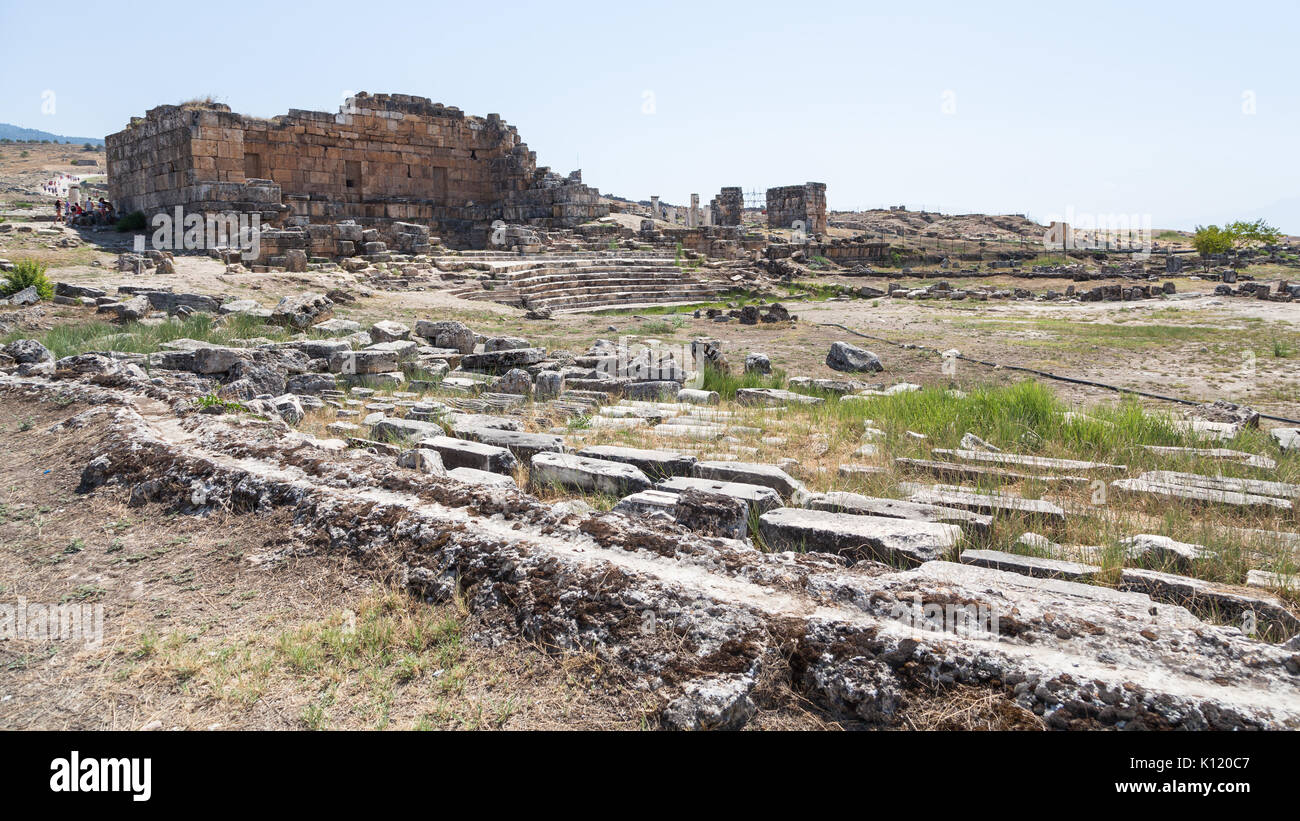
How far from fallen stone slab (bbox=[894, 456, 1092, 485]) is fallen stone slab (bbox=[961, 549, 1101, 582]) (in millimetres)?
Answer: 1813

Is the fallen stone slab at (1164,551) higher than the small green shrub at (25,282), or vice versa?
the small green shrub at (25,282)

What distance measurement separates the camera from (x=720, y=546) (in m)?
3.56

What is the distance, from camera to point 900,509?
4613mm

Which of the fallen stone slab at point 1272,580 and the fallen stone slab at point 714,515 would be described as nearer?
the fallen stone slab at point 1272,580

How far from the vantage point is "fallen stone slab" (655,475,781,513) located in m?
4.53

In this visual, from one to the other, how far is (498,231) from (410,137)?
229 inches

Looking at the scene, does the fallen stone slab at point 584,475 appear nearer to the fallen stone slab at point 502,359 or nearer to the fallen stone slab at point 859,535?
the fallen stone slab at point 859,535

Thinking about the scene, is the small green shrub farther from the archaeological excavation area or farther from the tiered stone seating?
the tiered stone seating

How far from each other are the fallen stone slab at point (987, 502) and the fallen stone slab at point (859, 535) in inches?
20.6

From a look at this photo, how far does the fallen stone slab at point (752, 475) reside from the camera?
505cm

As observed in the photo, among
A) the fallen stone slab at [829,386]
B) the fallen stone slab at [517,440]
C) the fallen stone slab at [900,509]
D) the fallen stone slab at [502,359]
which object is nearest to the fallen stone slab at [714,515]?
the fallen stone slab at [900,509]

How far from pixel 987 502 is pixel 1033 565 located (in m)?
1.11
